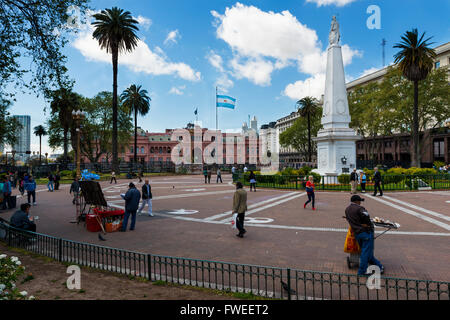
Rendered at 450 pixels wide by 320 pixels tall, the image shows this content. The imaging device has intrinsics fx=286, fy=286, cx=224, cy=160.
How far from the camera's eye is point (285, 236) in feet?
27.6

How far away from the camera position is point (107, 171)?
158 feet

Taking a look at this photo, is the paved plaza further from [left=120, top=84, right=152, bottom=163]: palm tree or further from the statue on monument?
[left=120, top=84, right=152, bottom=163]: palm tree

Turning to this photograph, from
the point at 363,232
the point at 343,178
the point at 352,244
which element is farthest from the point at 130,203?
the point at 343,178

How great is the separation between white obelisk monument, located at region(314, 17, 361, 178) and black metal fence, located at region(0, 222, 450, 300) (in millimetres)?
20114

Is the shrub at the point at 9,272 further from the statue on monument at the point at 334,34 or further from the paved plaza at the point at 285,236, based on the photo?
the statue on monument at the point at 334,34

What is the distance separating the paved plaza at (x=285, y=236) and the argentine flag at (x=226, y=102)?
30.9 metres

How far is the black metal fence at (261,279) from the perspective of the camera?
4224 mm

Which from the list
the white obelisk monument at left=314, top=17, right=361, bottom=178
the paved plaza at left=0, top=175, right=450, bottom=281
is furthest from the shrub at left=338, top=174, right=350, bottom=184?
the paved plaza at left=0, top=175, right=450, bottom=281

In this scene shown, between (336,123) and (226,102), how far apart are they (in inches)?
857

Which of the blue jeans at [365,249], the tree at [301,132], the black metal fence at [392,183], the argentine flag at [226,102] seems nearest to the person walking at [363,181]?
the black metal fence at [392,183]

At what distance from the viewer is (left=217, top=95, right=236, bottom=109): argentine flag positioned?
141ft

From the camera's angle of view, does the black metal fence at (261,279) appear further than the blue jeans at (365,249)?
No
